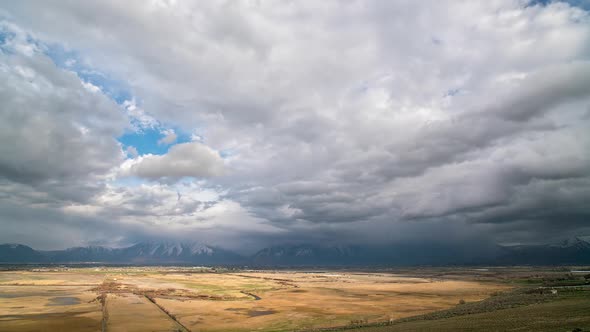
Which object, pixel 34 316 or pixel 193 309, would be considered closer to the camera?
pixel 34 316

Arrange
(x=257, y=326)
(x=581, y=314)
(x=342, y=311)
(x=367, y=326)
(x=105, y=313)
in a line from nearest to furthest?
(x=581, y=314) < (x=367, y=326) < (x=257, y=326) < (x=105, y=313) < (x=342, y=311)

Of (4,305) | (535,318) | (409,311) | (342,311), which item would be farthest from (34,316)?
(535,318)

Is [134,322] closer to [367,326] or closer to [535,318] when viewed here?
[367,326]

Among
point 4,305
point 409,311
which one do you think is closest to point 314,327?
point 409,311

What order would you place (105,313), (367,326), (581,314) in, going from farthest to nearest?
(105,313)
(367,326)
(581,314)

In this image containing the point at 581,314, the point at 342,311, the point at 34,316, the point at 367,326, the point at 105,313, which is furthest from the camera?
the point at 342,311

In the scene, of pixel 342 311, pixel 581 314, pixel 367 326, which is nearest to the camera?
pixel 581 314

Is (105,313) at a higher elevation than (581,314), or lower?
lower

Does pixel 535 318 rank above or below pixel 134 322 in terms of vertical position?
above

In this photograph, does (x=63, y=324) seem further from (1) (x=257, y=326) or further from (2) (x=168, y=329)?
(1) (x=257, y=326)
